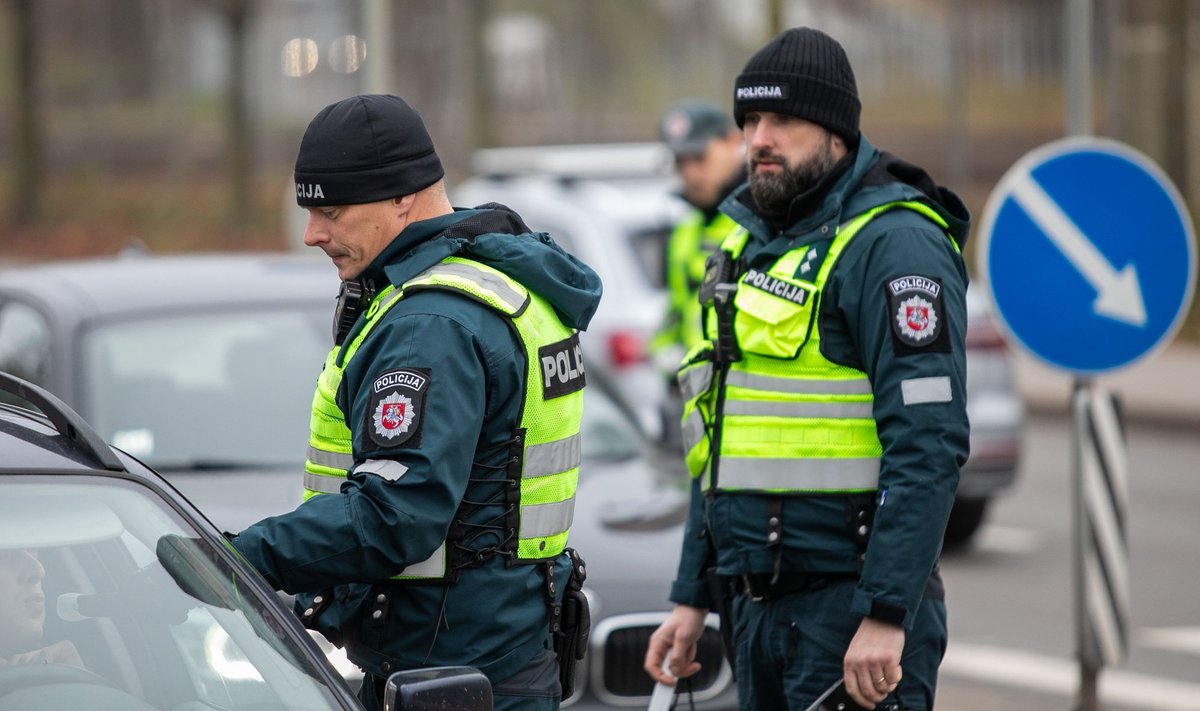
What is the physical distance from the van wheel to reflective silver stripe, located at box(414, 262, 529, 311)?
6442 mm

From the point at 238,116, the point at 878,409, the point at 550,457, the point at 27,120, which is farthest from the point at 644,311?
the point at 27,120

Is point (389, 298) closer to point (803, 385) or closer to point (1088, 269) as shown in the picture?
point (803, 385)

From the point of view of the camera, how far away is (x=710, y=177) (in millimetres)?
7699

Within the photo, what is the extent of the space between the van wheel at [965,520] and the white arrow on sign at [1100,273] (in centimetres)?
349

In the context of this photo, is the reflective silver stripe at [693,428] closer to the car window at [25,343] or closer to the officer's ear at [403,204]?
the officer's ear at [403,204]

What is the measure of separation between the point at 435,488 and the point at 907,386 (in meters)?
0.98

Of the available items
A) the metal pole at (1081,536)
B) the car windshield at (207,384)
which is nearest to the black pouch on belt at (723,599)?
the car windshield at (207,384)

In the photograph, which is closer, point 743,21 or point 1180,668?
point 1180,668

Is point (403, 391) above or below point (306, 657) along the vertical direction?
above

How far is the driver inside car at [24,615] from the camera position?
2.81 meters

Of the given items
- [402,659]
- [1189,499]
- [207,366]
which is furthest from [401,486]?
[1189,499]

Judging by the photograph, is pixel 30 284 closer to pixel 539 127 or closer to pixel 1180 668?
pixel 1180 668

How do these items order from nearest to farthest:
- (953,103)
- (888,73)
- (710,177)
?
(710,177) → (953,103) → (888,73)

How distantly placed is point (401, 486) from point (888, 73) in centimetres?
2305
